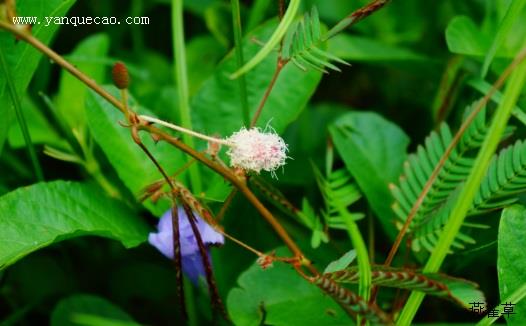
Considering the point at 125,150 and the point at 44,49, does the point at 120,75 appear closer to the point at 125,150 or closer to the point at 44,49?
the point at 44,49

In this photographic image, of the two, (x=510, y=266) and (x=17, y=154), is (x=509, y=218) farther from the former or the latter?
(x=17, y=154)

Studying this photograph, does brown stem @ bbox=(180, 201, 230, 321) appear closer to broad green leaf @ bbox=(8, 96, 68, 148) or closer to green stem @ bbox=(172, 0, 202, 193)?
green stem @ bbox=(172, 0, 202, 193)

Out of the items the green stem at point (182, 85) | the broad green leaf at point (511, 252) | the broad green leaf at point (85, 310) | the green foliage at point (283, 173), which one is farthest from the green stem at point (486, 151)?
the broad green leaf at point (85, 310)

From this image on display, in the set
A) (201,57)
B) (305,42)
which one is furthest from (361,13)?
(201,57)

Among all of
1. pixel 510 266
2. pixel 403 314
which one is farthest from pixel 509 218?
pixel 403 314

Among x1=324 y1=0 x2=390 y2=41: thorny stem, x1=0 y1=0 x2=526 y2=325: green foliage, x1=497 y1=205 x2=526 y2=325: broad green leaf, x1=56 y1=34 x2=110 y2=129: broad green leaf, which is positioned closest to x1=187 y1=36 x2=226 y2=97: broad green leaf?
x1=0 y1=0 x2=526 y2=325: green foliage

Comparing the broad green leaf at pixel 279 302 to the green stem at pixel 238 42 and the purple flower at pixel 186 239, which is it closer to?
the purple flower at pixel 186 239
